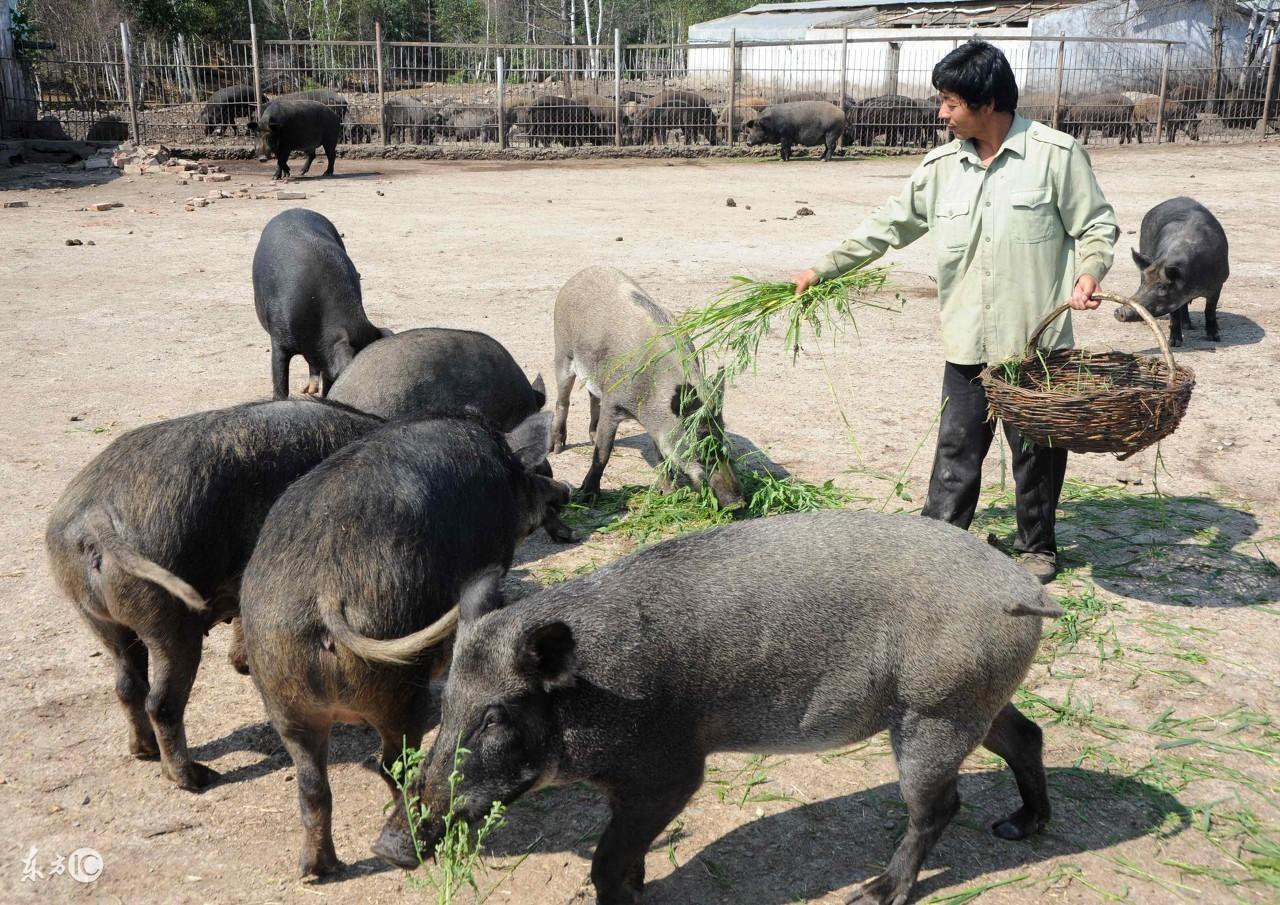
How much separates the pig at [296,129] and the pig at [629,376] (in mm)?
14660

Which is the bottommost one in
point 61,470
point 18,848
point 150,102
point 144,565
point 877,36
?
point 18,848

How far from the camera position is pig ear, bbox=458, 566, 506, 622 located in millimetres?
3184

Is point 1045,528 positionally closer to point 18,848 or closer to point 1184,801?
point 1184,801

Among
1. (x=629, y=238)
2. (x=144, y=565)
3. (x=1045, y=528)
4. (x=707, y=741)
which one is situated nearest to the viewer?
(x=707, y=741)

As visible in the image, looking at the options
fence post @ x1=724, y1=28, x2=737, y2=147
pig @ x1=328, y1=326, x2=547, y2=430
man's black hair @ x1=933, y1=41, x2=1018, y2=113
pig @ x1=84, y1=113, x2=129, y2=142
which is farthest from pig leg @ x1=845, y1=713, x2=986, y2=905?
pig @ x1=84, y1=113, x2=129, y2=142

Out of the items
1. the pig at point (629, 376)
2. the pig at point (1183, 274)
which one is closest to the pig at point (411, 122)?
the pig at point (1183, 274)

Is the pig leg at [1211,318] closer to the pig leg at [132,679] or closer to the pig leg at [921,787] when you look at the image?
the pig leg at [921,787]

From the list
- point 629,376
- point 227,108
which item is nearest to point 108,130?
point 227,108

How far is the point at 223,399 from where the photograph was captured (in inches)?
309

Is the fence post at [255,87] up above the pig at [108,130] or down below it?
above

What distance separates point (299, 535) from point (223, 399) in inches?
189

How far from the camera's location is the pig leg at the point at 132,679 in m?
3.87

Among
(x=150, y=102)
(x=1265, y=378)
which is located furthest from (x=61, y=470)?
(x=150, y=102)

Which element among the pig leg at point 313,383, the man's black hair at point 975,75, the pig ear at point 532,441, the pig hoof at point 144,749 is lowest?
the pig hoof at point 144,749
